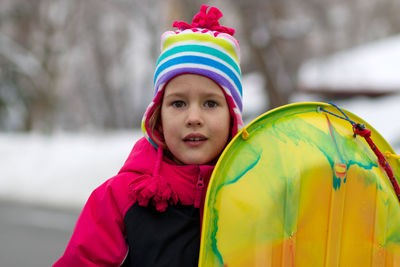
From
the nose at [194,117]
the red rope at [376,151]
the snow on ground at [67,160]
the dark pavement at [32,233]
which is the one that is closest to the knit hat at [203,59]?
the nose at [194,117]

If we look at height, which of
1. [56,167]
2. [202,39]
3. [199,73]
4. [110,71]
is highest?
[110,71]

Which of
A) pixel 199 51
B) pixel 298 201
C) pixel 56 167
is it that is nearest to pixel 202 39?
pixel 199 51

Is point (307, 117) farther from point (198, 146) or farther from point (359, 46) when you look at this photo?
point (359, 46)

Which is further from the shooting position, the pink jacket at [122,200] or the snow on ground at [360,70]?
the snow on ground at [360,70]

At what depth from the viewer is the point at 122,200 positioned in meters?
1.38

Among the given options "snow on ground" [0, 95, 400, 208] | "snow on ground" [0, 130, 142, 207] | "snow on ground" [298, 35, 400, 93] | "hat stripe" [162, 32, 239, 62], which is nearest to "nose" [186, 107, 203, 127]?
"hat stripe" [162, 32, 239, 62]

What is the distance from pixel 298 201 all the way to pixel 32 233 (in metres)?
5.91

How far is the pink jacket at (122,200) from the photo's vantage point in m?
1.33

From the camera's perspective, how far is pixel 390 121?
10.4 metres

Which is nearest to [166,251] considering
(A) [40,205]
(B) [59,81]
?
(A) [40,205]

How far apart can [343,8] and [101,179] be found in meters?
6.71

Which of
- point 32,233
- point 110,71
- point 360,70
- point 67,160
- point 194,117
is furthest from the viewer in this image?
point 110,71

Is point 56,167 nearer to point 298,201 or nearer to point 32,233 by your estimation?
point 32,233

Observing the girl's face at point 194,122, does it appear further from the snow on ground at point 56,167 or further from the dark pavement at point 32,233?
→ the snow on ground at point 56,167
